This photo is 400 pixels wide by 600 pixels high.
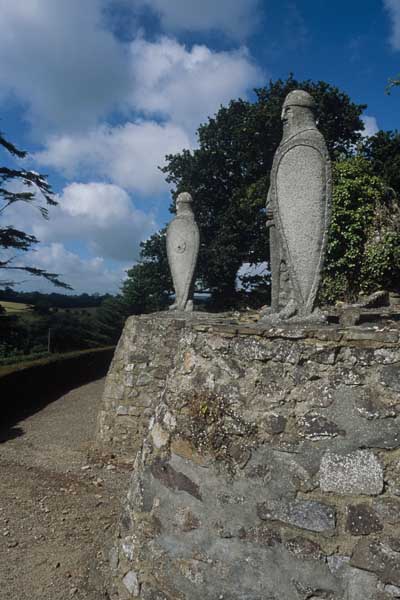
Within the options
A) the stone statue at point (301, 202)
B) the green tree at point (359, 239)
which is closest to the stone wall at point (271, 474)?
the stone statue at point (301, 202)

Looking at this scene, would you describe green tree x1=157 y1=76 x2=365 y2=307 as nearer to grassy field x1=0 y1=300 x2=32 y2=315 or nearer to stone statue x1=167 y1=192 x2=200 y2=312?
grassy field x1=0 y1=300 x2=32 y2=315

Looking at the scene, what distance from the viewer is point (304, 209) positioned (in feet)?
12.6

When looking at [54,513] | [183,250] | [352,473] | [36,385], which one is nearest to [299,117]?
[352,473]

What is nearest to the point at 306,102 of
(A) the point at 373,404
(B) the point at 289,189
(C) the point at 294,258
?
(B) the point at 289,189

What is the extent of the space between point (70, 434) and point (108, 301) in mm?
13568

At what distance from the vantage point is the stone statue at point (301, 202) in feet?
12.5

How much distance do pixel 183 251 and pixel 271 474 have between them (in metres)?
5.38

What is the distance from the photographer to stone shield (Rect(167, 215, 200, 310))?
25.8ft

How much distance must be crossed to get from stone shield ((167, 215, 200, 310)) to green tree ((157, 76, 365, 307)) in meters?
11.5

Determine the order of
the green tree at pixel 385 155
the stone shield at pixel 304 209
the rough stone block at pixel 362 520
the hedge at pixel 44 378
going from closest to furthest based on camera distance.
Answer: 1. the rough stone block at pixel 362 520
2. the stone shield at pixel 304 209
3. the hedge at pixel 44 378
4. the green tree at pixel 385 155

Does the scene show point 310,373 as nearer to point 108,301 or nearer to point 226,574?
point 226,574

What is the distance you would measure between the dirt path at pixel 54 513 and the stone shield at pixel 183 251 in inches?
122

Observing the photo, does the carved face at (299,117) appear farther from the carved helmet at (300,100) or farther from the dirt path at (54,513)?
the dirt path at (54,513)

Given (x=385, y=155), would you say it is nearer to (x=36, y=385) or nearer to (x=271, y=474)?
(x=36, y=385)
